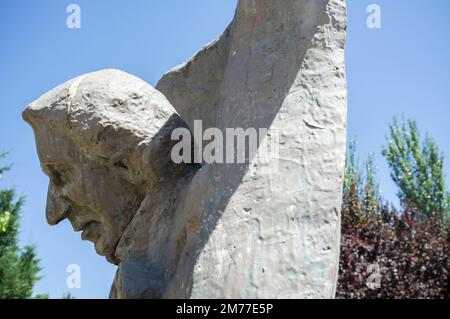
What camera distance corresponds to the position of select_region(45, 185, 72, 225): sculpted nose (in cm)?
307

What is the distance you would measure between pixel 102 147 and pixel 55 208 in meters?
0.53

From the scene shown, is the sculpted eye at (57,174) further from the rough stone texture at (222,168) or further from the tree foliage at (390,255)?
the tree foliage at (390,255)

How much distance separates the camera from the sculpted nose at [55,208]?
10.1 feet

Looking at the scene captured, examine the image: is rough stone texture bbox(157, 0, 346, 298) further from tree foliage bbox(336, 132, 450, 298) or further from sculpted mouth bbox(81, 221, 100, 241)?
tree foliage bbox(336, 132, 450, 298)

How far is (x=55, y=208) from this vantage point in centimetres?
310

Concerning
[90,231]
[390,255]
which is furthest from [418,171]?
[90,231]

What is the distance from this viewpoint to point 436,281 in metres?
9.02

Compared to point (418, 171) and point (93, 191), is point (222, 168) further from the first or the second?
point (418, 171)

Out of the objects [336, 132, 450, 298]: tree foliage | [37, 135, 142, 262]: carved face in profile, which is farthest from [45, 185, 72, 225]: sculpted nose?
[336, 132, 450, 298]: tree foliage

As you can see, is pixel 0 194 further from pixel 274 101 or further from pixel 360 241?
pixel 274 101

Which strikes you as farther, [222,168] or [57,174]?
[57,174]

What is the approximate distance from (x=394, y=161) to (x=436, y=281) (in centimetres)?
694
